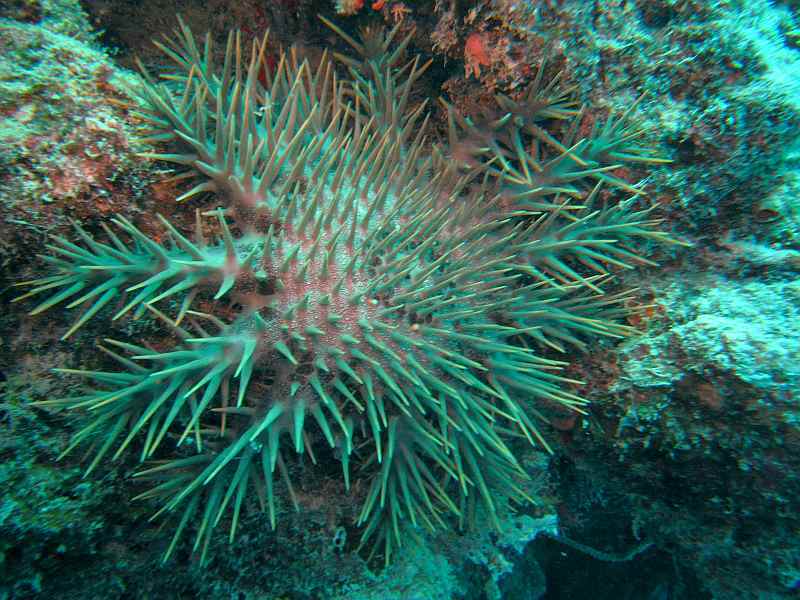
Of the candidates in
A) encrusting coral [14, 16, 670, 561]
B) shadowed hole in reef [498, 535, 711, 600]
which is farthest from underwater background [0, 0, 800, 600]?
shadowed hole in reef [498, 535, 711, 600]

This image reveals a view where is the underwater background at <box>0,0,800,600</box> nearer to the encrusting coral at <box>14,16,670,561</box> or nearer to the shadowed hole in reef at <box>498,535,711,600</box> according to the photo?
the encrusting coral at <box>14,16,670,561</box>

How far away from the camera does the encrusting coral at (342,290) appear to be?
2.46 metres

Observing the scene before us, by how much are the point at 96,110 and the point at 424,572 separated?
163 inches

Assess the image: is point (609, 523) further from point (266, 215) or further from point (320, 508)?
point (266, 215)

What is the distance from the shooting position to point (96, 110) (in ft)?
8.61

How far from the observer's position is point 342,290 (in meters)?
2.57

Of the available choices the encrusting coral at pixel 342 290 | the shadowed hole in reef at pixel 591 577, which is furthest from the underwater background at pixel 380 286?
the shadowed hole in reef at pixel 591 577

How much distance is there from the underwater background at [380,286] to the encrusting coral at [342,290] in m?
0.02

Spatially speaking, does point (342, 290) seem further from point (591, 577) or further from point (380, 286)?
point (591, 577)

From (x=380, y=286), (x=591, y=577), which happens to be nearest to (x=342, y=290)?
(x=380, y=286)

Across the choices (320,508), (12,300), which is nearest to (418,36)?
(12,300)

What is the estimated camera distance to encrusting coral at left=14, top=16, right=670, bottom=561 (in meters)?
2.46

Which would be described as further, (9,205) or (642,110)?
(642,110)

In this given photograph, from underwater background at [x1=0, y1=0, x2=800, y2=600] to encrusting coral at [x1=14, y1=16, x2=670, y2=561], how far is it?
24 millimetres
